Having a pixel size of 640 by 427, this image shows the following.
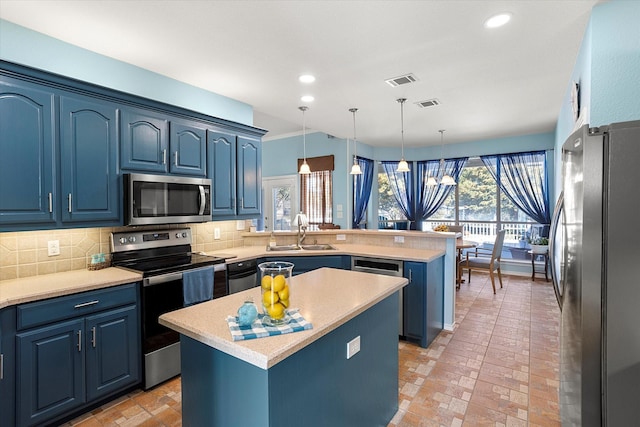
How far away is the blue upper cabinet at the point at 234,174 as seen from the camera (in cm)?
344

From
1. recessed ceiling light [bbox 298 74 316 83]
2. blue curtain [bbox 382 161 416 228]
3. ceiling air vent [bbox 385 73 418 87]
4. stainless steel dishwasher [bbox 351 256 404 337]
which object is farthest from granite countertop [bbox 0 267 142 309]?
blue curtain [bbox 382 161 416 228]

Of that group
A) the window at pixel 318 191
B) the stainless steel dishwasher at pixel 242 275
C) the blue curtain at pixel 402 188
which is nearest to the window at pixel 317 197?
the window at pixel 318 191

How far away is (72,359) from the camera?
211 cm

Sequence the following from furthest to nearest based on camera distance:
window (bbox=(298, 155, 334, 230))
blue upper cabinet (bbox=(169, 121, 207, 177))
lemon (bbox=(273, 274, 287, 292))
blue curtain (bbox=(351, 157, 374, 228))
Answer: blue curtain (bbox=(351, 157, 374, 228)), window (bbox=(298, 155, 334, 230)), blue upper cabinet (bbox=(169, 121, 207, 177)), lemon (bbox=(273, 274, 287, 292))

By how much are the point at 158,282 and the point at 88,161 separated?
3.48 feet

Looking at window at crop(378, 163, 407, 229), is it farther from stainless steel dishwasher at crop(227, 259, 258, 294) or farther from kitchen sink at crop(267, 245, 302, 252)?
stainless steel dishwasher at crop(227, 259, 258, 294)

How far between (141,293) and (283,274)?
1598 millimetres

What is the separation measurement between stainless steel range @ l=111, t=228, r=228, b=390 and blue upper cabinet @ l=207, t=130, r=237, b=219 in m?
0.61

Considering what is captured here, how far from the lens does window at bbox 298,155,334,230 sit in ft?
21.5

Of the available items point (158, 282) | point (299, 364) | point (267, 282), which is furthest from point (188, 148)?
point (299, 364)

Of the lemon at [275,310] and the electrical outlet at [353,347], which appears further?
the electrical outlet at [353,347]

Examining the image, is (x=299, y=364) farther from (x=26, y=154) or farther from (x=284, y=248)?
(x=284, y=248)

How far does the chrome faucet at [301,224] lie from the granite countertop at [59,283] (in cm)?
192

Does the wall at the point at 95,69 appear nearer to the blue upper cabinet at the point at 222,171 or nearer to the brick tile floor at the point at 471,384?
the blue upper cabinet at the point at 222,171
